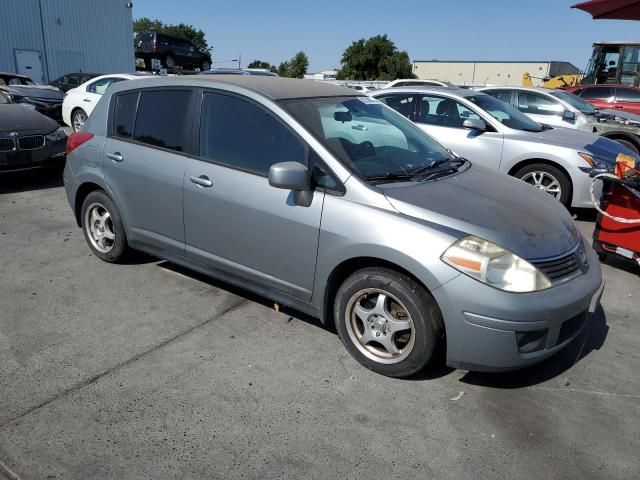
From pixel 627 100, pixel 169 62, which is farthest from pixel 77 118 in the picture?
pixel 169 62

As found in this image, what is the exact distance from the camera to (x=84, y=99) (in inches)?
487

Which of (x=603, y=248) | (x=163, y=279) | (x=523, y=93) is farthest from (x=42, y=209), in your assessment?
(x=523, y=93)

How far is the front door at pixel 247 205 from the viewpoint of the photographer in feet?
11.1

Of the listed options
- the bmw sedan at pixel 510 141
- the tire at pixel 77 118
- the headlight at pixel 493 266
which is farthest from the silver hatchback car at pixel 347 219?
the tire at pixel 77 118

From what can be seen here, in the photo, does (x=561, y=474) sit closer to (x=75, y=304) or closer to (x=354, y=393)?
(x=354, y=393)

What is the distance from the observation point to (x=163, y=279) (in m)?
4.61

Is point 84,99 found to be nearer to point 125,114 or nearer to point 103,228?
point 103,228

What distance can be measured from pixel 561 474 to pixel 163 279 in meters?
3.38

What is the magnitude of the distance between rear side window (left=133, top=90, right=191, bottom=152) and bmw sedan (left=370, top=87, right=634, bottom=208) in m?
4.18

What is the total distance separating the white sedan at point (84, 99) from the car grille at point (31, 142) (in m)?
5.02

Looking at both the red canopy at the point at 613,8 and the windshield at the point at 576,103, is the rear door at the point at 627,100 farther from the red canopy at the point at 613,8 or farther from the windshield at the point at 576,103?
the red canopy at the point at 613,8

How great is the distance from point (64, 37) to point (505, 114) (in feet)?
87.4

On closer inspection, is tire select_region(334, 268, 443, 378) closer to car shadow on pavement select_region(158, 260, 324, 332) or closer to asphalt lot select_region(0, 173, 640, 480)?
asphalt lot select_region(0, 173, 640, 480)

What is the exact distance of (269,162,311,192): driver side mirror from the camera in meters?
3.17
